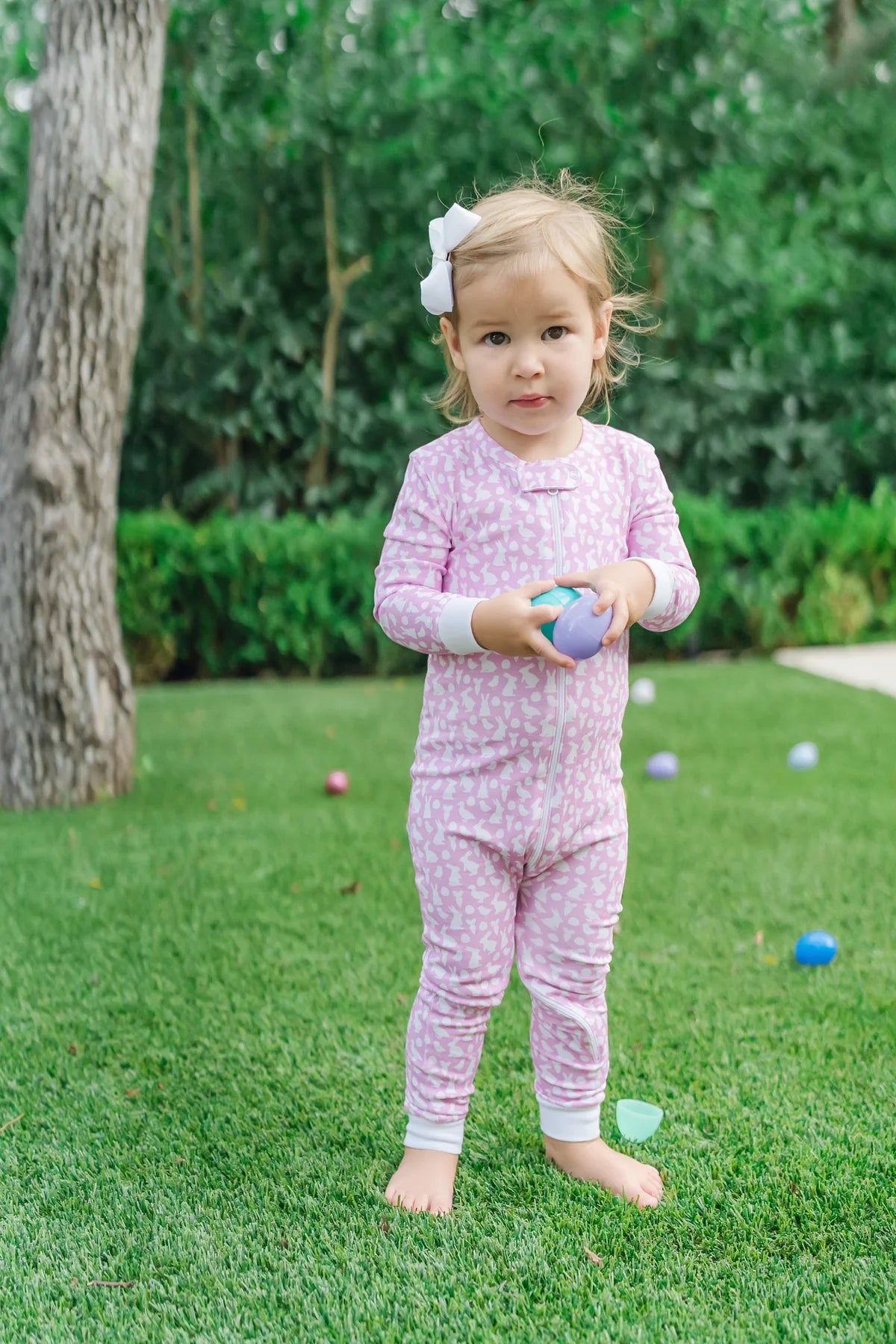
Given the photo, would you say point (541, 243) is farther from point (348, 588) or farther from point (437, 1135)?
point (348, 588)

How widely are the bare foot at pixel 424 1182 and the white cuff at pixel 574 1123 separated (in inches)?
7.5

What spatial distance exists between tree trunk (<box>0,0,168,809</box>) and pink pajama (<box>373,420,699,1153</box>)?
3.16 m

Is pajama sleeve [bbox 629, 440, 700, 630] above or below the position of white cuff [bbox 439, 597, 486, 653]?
above

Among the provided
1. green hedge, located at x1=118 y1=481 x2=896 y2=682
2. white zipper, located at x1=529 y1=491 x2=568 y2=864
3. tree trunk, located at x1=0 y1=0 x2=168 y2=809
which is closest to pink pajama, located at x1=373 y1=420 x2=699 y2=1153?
white zipper, located at x1=529 y1=491 x2=568 y2=864

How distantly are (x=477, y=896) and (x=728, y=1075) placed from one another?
89 centimetres

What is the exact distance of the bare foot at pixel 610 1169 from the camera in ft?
7.51

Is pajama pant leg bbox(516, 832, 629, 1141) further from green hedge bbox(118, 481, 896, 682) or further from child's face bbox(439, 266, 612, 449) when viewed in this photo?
green hedge bbox(118, 481, 896, 682)

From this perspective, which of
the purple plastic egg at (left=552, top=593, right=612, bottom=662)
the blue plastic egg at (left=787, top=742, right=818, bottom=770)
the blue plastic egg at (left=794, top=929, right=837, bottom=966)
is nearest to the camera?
the purple plastic egg at (left=552, top=593, right=612, bottom=662)

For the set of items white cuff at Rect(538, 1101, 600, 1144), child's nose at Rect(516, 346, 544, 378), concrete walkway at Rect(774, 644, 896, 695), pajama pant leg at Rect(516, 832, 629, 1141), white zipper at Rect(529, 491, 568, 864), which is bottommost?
concrete walkway at Rect(774, 644, 896, 695)

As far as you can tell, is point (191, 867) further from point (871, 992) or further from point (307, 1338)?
point (307, 1338)

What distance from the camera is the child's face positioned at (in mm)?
2090

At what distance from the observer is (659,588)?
2.18m

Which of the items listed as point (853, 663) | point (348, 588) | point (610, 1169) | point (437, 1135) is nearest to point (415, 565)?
point (437, 1135)

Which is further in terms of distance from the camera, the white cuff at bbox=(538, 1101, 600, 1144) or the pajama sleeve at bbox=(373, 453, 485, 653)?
the white cuff at bbox=(538, 1101, 600, 1144)
